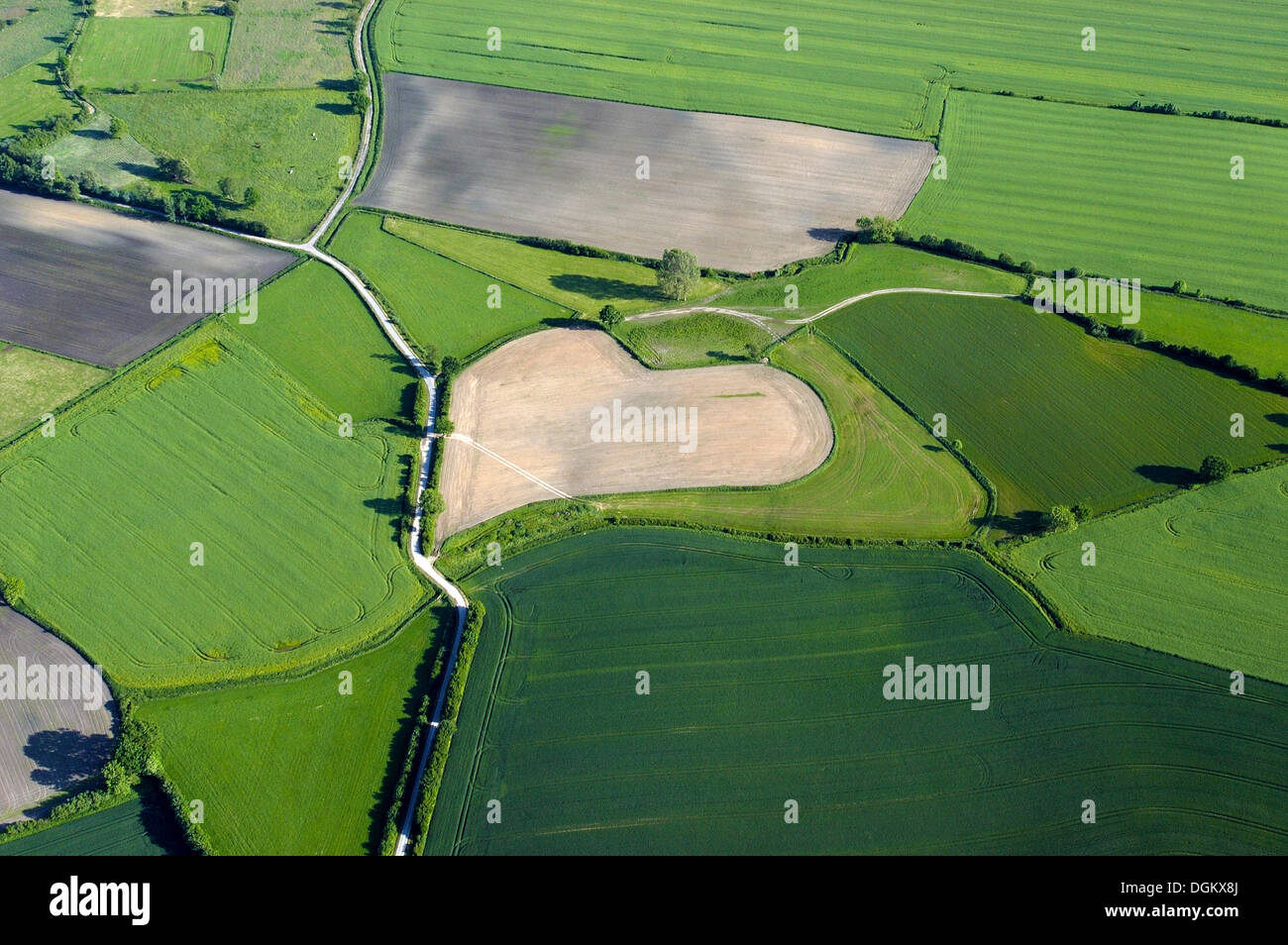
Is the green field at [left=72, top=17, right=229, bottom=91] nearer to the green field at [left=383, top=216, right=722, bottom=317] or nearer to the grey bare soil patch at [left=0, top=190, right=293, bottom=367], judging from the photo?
the grey bare soil patch at [left=0, top=190, right=293, bottom=367]

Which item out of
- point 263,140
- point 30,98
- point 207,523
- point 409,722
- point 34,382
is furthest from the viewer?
point 30,98

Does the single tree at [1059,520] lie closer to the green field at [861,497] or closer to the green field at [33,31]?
the green field at [861,497]

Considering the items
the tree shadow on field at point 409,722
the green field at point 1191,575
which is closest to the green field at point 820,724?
the green field at point 1191,575

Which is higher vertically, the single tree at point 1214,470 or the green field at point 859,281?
the green field at point 859,281

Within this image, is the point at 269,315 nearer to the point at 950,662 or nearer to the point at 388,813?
the point at 388,813

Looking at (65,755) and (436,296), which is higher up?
(436,296)

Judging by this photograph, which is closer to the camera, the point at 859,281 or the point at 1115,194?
the point at 859,281

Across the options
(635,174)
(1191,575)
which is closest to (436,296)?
(635,174)

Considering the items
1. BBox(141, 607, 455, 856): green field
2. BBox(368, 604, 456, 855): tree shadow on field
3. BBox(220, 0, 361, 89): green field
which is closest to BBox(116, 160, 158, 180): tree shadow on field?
BBox(220, 0, 361, 89): green field

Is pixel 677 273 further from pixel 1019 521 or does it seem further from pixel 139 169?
pixel 139 169
